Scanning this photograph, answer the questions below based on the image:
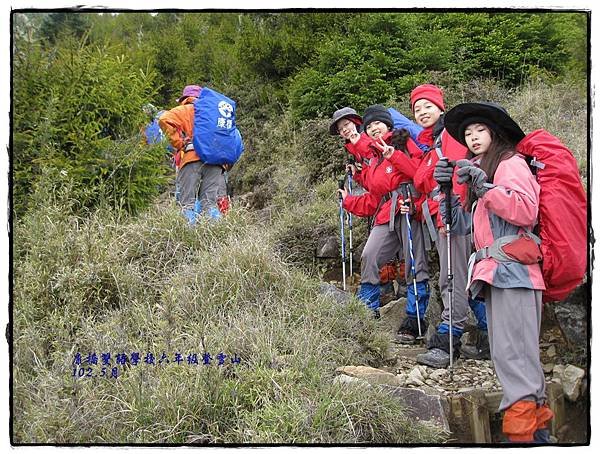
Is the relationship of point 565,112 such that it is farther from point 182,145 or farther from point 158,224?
point 158,224

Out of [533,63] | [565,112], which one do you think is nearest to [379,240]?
[565,112]

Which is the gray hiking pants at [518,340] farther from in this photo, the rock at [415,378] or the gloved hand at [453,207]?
the gloved hand at [453,207]

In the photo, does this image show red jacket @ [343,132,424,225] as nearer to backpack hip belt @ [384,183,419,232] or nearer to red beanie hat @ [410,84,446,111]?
backpack hip belt @ [384,183,419,232]

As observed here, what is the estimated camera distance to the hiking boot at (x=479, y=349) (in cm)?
564

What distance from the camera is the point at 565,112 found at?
340 inches

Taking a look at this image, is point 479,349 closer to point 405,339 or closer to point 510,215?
point 405,339

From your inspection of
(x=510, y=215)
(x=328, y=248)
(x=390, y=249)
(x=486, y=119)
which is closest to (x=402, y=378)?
(x=390, y=249)

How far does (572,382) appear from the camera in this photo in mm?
4785

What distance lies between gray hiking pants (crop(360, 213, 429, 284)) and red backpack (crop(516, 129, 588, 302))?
224 centimetres

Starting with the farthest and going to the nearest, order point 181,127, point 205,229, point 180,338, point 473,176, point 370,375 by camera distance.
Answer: point 181,127
point 205,229
point 180,338
point 370,375
point 473,176

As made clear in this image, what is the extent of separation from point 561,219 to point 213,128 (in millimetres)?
4601

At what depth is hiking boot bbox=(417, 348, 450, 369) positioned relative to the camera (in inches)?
212

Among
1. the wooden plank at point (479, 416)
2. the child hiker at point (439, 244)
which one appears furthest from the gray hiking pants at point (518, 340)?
the child hiker at point (439, 244)

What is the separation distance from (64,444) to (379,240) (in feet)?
11.6
